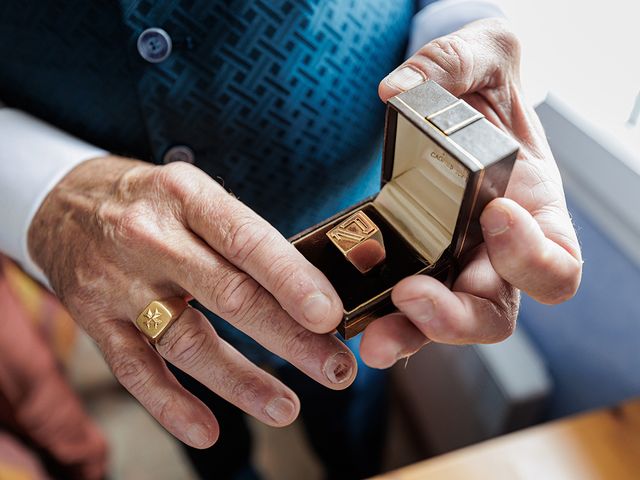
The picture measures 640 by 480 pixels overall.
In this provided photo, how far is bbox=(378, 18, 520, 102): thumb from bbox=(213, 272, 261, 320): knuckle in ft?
0.59

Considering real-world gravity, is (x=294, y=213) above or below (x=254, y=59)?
below

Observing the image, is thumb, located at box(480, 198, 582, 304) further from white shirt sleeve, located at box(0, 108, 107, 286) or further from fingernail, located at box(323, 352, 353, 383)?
white shirt sleeve, located at box(0, 108, 107, 286)

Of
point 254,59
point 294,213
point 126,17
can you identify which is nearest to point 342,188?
point 294,213

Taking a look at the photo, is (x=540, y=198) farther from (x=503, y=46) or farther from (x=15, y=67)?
(x=15, y=67)

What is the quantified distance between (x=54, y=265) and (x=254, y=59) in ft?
0.93

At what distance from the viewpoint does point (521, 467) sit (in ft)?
1.92

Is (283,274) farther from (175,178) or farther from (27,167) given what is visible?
(27,167)

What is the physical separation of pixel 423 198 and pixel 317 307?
0.14 m

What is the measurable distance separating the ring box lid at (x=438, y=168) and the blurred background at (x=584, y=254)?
0.33 m

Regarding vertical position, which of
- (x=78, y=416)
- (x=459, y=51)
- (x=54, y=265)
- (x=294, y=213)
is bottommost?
(x=78, y=416)

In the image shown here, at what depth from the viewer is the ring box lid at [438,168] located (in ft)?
1.26

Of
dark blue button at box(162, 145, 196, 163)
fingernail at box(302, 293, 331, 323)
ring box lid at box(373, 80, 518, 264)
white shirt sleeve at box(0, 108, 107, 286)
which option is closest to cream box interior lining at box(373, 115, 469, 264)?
ring box lid at box(373, 80, 518, 264)

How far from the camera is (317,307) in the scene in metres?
0.41

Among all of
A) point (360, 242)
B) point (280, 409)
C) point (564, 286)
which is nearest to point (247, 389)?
point (280, 409)
